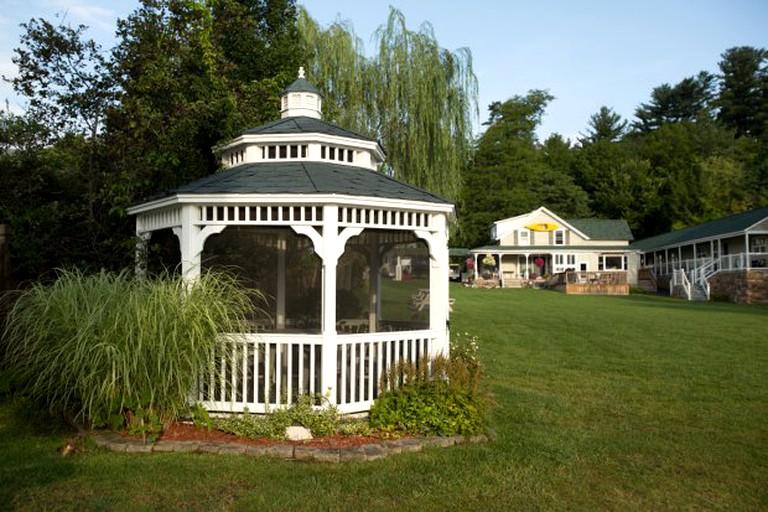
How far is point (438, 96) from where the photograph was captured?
21.0 metres

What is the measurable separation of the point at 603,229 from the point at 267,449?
42937mm

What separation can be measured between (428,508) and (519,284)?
123ft

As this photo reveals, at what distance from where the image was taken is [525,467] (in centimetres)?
539

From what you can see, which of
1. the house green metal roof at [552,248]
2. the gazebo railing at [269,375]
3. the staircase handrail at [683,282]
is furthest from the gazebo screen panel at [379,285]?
the house green metal roof at [552,248]

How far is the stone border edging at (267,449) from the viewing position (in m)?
5.57

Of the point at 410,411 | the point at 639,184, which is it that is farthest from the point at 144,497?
the point at 639,184

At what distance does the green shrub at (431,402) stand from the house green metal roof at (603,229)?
4013cm

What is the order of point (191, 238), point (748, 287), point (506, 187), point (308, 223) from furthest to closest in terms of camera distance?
point (506, 187)
point (748, 287)
point (191, 238)
point (308, 223)

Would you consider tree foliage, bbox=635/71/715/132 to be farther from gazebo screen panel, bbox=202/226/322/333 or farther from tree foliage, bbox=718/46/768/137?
gazebo screen panel, bbox=202/226/322/333

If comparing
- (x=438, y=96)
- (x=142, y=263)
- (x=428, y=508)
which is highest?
(x=438, y=96)

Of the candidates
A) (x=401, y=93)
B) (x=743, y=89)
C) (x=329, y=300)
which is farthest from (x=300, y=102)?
(x=743, y=89)

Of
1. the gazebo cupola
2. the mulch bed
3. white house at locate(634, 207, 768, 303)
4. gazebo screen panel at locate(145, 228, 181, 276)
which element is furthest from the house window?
the mulch bed

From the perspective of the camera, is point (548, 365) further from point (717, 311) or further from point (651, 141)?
point (651, 141)

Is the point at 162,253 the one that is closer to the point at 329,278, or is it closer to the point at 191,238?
the point at 191,238
